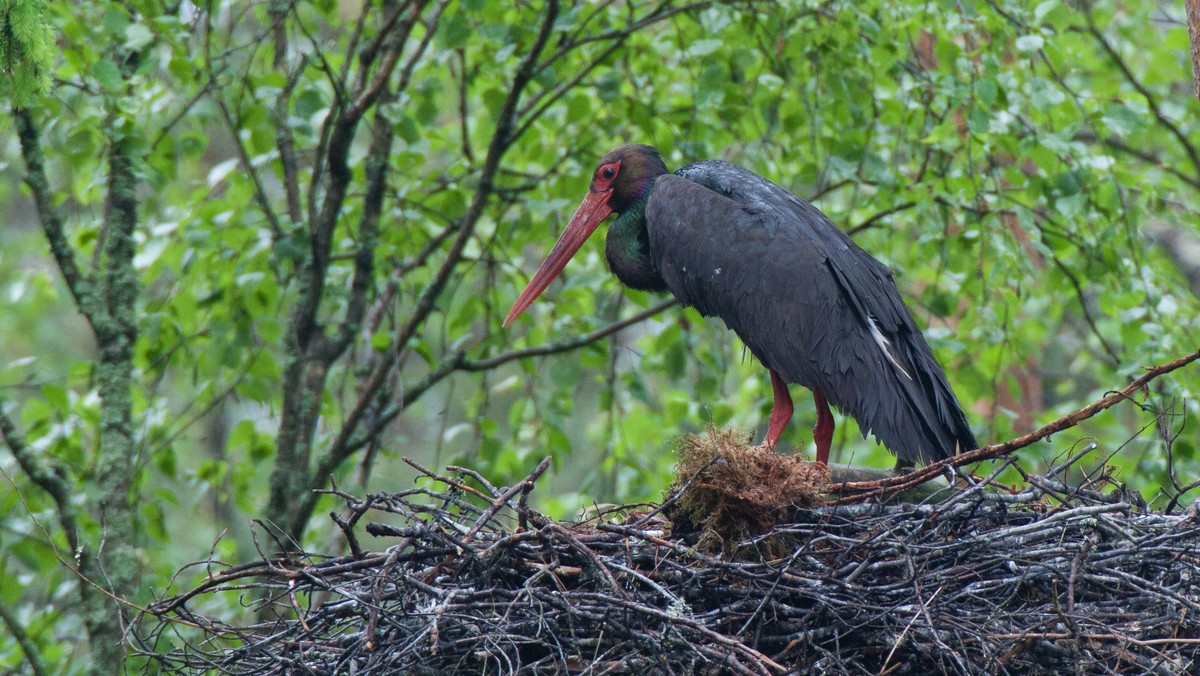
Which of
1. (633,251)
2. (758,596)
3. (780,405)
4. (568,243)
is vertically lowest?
(758,596)

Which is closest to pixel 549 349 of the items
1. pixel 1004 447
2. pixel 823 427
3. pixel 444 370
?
pixel 444 370

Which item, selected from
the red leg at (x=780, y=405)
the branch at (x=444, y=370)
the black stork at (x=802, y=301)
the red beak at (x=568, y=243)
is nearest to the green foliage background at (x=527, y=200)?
the branch at (x=444, y=370)

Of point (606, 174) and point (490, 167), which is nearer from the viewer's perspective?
point (606, 174)

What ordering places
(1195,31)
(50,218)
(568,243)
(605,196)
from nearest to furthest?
(1195,31)
(50,218)
(605,196)
(568,243)

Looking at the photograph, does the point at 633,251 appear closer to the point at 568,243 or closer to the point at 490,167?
the point at 568,243

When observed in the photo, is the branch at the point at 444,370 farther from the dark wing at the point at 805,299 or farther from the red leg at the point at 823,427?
the red leg at the point at 823,427

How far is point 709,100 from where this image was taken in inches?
228

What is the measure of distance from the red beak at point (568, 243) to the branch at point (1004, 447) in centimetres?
238

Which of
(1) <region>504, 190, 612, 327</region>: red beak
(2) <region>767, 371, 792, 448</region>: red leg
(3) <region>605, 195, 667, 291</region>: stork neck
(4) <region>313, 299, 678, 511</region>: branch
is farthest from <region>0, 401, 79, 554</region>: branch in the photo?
(2) <region>767, 371, 792, 448</region>: red leg

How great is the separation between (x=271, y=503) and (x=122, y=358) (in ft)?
3.30

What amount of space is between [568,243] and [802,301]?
157 cm

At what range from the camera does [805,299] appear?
4734 mm

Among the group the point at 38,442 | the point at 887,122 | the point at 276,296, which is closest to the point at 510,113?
the point at 276,296

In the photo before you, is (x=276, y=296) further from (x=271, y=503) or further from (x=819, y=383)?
(x=819, y=383)
